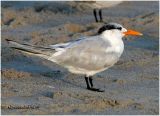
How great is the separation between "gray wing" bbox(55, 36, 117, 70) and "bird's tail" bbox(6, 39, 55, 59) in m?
0.11

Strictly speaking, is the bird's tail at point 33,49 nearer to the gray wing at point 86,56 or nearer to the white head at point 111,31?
the gray wing at point 86,56

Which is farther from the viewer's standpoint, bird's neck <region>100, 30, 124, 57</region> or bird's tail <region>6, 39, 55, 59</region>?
bird's neck <region>100, 30, 124, 57</region>

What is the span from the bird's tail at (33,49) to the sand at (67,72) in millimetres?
324

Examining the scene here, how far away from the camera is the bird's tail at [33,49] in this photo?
588 cm

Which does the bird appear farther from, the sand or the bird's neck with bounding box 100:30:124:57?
the sand

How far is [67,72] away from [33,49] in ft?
3.57

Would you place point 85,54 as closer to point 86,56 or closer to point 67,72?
point 86,56

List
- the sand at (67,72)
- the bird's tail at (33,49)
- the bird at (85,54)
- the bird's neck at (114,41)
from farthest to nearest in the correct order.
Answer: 1. the bird's neck at (114,41)
2. the bird at (85,54)
3. the bird's tail at (33,49)
4. the sand at (67,72)

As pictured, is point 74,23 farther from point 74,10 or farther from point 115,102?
point 115,102

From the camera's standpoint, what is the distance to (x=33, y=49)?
5953 millimetres

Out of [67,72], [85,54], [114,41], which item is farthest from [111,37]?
[67,72]

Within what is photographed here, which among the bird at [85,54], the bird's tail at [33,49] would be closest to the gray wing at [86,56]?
the bird at [85,54]

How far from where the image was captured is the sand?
5.46m

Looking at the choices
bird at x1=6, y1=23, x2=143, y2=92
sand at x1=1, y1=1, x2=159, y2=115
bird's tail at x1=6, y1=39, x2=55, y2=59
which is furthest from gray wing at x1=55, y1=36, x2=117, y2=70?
sand at x1=1, y1=1, x2=159, y2=115
